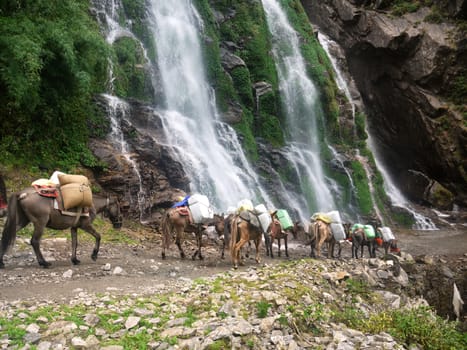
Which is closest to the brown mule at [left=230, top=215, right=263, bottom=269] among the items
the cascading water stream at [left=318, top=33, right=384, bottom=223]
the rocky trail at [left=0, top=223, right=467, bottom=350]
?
the rocky trail at [left=0, top=223, right=467, bottom=350]

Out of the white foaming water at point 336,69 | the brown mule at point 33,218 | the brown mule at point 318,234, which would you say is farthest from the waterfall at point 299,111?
the brown mule at point 33,218

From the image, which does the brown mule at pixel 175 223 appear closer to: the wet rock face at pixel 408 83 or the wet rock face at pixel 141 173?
the wet rock face at pixel 141 173

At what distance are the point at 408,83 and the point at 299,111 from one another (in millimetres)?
9285

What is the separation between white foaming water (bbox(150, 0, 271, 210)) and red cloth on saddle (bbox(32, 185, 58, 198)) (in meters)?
9.76

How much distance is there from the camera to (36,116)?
15242 millimetres

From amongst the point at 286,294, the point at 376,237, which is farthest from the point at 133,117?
the point at 286,294

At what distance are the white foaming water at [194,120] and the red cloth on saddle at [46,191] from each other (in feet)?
32.0

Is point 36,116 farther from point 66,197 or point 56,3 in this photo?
point 66,197

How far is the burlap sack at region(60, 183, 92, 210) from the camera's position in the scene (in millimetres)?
8891

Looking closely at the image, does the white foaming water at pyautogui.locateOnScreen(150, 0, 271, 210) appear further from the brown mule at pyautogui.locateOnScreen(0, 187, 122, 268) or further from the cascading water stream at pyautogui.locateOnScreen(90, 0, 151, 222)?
the brown mule at pyautogui.locateOnScreen(0, 187, 122, 268)

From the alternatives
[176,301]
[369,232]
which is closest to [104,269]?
[176,301]

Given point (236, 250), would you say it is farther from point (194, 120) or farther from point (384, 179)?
point (384, 179)

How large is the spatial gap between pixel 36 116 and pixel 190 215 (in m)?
7.78

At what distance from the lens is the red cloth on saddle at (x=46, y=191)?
8.65 m
